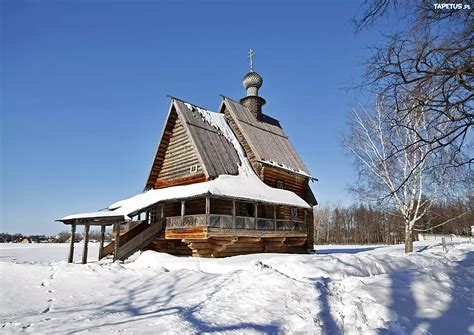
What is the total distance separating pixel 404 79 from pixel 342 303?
4.21 meters

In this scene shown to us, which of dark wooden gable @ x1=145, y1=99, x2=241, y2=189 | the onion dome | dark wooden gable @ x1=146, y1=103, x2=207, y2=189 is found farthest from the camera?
the onion dome

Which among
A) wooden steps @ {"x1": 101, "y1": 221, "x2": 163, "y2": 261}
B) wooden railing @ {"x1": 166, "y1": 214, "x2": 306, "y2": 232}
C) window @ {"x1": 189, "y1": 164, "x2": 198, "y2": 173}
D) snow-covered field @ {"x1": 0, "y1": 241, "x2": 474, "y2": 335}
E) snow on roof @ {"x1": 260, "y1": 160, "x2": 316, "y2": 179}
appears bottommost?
snow-covered field @ {"x1": 0, "y1": 241, "x2": 474, "y2": 335}

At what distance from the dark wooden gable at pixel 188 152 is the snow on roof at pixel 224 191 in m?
0.59

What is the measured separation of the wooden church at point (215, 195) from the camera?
15500 mm

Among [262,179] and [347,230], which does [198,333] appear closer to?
[262,179]

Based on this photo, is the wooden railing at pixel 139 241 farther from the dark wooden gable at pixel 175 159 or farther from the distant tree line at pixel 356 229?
the distant tree line at pixel 356 229

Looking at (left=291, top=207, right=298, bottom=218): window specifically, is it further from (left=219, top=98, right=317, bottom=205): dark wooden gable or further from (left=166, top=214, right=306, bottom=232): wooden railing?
(left=166, top=214, right=306, bottom=232): wooden railing

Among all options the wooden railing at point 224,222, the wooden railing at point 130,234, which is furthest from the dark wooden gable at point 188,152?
the wooden railing at point 130,234

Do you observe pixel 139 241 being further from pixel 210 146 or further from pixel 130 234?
pixel 210 146

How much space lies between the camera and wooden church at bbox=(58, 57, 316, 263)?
15500 millimetres

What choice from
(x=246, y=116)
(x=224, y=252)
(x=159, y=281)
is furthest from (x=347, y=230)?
(x=159, y=281)

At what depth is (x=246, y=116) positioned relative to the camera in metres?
24.3

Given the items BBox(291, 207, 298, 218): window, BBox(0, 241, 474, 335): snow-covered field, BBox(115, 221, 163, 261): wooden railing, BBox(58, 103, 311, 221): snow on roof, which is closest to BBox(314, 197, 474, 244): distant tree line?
BBox(291, 207, 298, 218): window

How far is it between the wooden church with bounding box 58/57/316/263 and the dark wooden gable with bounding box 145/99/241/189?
59 mm
